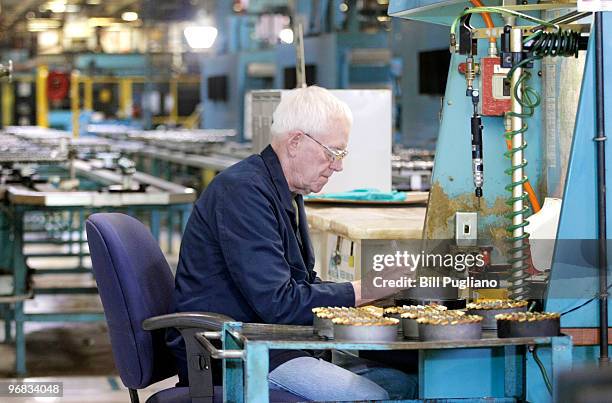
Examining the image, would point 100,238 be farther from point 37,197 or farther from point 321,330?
point 37,197

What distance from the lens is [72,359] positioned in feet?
20.9

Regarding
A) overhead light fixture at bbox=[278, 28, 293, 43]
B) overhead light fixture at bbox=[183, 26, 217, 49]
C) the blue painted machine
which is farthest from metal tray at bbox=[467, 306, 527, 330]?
overhead light fixture at bbox=[278, 28, 293, 43]

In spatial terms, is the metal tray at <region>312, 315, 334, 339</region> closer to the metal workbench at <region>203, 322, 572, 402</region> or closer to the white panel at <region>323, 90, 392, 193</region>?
the metal workbench at <region>203, 322, 572, 402</region>

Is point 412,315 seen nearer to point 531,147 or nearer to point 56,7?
point 531,147

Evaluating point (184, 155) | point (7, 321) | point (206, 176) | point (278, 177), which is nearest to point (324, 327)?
point (278, 177)

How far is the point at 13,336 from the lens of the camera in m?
6.89

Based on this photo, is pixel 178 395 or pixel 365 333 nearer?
pixel 365 333

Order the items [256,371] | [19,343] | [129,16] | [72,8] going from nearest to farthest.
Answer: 1. [256,371]
2. [19,343]
3. [72,8]
4. [129,16]

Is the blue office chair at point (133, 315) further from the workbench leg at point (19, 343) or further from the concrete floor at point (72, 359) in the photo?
the workbench leg at point (19, 343)

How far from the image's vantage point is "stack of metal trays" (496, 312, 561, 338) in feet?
7.63

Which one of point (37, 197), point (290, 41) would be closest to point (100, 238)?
point (37, 197)

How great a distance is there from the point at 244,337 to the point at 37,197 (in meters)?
3.96

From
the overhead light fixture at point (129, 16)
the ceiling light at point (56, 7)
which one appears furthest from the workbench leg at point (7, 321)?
the overhead light fixture at point (129, 16)

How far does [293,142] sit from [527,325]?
818 millimetres
